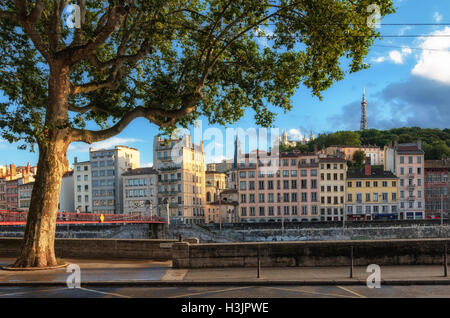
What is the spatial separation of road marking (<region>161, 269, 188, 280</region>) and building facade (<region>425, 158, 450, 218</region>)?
101 meters

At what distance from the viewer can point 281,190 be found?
100438 mm

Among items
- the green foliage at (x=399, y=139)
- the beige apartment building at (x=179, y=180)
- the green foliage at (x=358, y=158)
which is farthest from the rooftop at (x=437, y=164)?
the beige apartment building at (x=179, y=180)

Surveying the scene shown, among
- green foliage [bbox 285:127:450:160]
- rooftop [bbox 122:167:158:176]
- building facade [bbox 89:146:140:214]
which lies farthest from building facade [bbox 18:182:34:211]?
green foliage [bbox 285:127:450:160]

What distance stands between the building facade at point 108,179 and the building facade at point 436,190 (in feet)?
232

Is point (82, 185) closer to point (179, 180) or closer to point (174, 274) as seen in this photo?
point (179, 180)

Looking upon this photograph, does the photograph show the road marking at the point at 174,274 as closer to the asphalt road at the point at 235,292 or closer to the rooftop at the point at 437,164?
the asphalt road at the point at 235,292

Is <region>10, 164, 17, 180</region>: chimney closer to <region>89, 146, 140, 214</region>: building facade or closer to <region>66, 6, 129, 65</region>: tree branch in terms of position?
<region>89, 146, 140, 214</region>: building facade

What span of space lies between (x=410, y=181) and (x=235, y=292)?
328 feet

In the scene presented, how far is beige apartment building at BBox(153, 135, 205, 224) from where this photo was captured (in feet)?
336

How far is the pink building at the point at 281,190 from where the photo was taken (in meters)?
100
